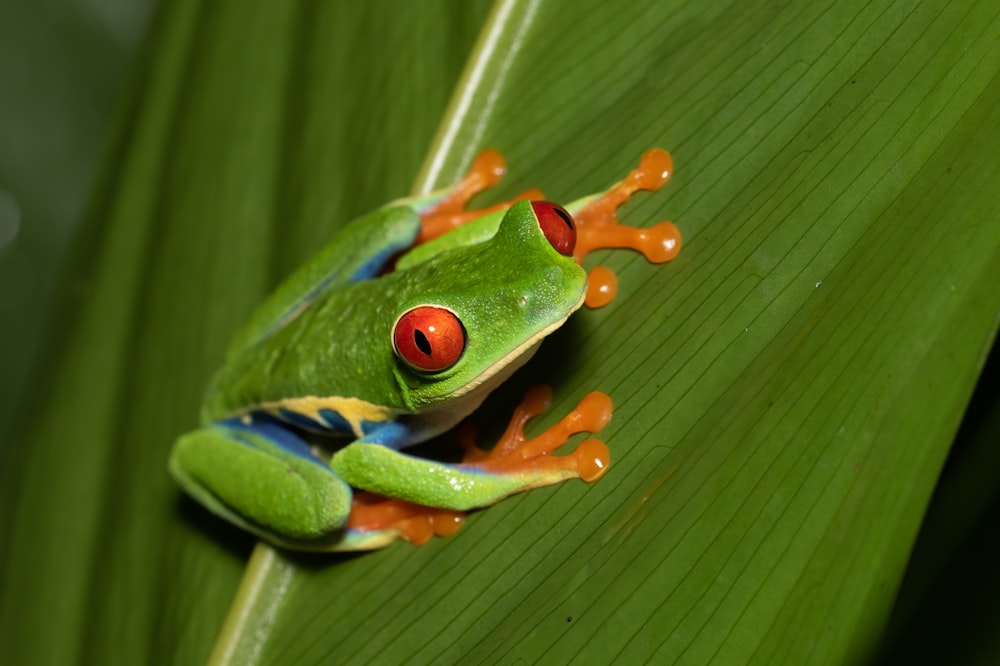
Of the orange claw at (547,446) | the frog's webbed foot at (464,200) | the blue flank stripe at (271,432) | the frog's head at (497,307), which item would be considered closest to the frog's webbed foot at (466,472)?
the orange claw at (547,446)

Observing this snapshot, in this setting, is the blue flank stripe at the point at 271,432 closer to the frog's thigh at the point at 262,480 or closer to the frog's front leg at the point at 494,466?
the frog's thigh at the point at 262,480

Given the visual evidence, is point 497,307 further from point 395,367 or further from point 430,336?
point 395,367

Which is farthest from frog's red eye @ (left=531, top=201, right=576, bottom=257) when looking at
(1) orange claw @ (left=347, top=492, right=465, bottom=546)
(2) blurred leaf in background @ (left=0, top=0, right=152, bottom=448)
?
(2) blurred leaf in background @ (left=0, top=0, right=152, bottom=448)

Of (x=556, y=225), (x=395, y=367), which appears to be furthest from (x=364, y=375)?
(x=556, y=225)

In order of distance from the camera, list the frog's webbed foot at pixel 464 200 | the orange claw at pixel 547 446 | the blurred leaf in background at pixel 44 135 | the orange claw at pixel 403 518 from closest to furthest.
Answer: the orange claw at pixel 547 446
the orange claw at pixel 403 518
the frog's webbed foot at pixel 464 200
the blurred leaf in background at pixel 44 135

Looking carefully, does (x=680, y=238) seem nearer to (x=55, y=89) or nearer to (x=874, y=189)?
(x=874, y=189)

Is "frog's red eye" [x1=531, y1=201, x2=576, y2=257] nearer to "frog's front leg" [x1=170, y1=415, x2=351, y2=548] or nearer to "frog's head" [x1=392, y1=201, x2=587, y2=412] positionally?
"frog's head" [x1=392, y1=201, x2=587, y2=412]

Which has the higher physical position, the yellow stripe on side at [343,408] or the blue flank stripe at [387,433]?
the yellow stripe on side at [343,408]
